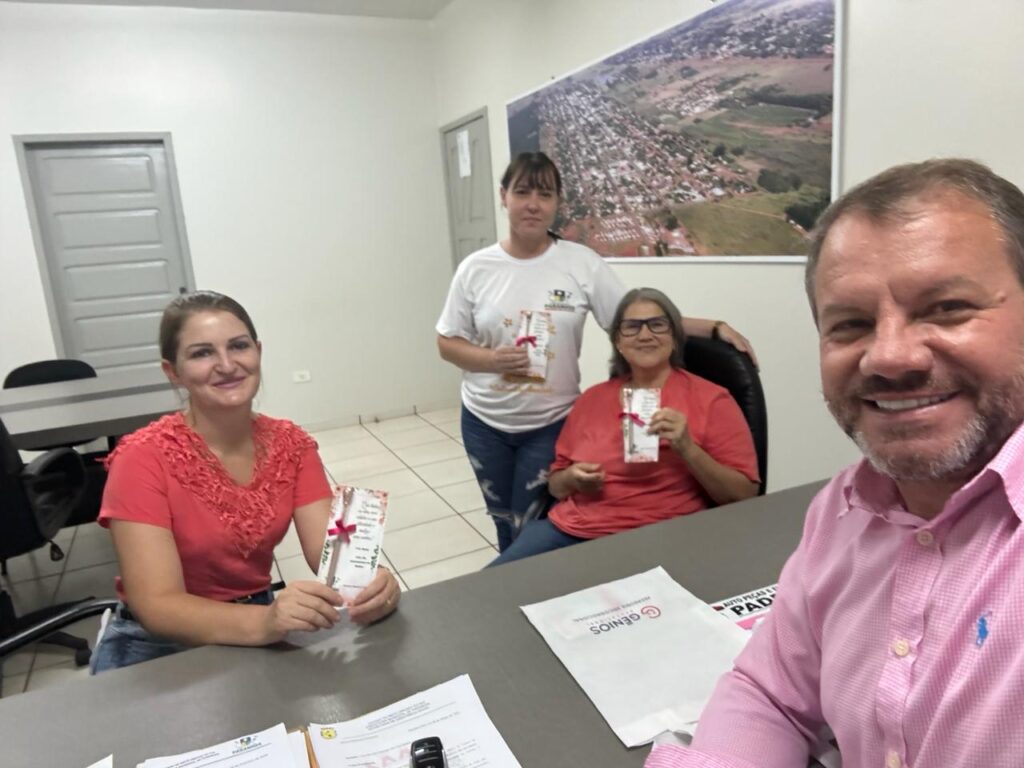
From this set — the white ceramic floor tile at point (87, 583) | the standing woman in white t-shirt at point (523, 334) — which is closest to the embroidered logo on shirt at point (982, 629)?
the standing woman in white t-shirt at point (523, 334)

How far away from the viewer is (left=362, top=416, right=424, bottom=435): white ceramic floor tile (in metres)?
5.23

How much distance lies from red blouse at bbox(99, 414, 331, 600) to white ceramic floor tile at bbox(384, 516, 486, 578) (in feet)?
5.24

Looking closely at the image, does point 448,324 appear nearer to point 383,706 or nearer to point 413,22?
point 383,706

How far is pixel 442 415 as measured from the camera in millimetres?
5539

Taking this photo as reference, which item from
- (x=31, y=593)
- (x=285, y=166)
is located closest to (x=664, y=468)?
(x=31, y=593)

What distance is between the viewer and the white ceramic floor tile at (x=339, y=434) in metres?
5.09

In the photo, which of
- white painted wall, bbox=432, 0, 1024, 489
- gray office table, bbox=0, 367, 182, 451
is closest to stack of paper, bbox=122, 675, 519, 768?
gray office table, bbox=0, 367, 182, 451

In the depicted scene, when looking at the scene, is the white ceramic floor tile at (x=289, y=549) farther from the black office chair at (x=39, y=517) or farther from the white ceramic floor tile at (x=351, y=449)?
the white ceramic floor tile at (x=351, y=449)

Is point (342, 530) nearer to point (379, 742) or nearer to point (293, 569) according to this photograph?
point (379, 742)

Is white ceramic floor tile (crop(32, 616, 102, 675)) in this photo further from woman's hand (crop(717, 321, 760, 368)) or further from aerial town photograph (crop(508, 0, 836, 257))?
aerial town photograph (crop(508, 0, 836, 257))

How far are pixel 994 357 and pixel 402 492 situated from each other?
11.4 feet

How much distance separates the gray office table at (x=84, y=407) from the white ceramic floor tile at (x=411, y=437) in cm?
169

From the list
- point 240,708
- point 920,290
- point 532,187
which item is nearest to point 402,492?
point 532,187

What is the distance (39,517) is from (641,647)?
218 centimetres
